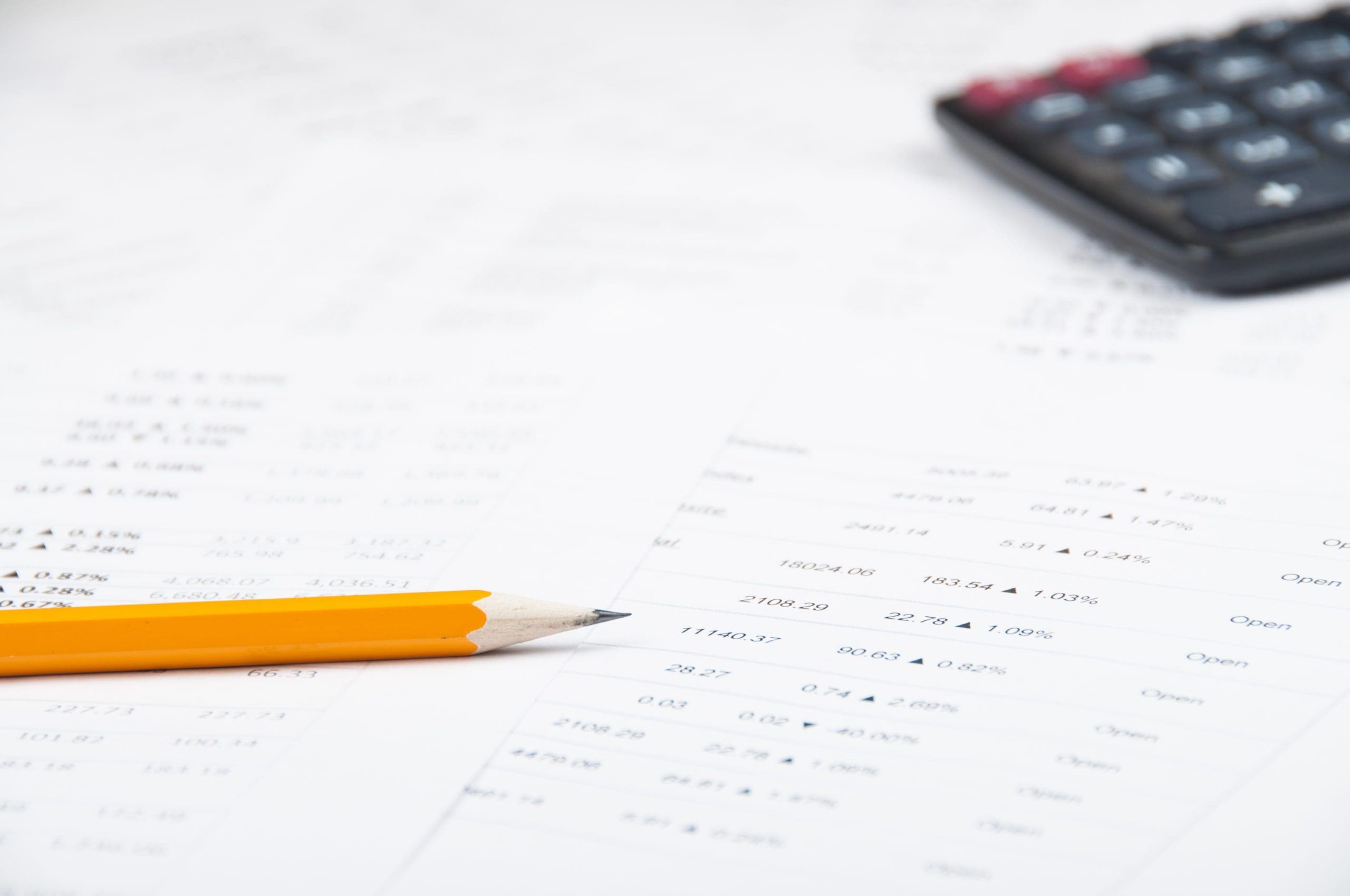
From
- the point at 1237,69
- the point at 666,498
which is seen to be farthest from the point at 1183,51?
the point at 666,498

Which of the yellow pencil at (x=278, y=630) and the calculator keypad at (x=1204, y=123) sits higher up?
the calculator keypad at (x=1204, y=123)

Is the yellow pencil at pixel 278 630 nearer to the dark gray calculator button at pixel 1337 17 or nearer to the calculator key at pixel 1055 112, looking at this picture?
the calculator key at pixel 1055 112

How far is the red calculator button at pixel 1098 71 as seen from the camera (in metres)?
0.45

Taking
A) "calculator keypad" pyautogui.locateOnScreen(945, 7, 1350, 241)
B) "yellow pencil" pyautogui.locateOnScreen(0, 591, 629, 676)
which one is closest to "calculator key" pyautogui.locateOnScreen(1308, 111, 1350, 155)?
"calculator keypad" pyautogui.locateOnScreen(945, 7, 1350, 241)

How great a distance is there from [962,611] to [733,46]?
389 mm

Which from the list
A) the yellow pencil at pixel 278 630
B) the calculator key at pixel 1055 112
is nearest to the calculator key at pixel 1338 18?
the calculator key at pixel 1055 112

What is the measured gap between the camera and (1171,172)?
393 millimetres

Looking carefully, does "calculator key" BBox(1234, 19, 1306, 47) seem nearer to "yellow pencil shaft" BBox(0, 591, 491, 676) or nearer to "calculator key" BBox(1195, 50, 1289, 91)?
"calculator key" BBox(1195, 50, 1289, 91)

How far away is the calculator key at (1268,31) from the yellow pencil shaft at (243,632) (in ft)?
1.20

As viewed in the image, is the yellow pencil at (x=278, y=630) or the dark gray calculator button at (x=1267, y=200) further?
the dark gray calculator button at (x=1267, y=200)

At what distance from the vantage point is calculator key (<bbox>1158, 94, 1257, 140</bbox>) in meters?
0.41

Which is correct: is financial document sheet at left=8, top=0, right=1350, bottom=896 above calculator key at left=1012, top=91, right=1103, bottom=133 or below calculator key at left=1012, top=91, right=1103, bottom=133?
below

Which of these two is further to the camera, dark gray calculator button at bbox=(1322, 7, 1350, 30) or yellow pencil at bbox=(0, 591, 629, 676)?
dark gray calculator button at bbox=(1322, 7, 1350, 30)

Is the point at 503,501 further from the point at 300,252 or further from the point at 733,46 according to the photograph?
the point at 733,46
